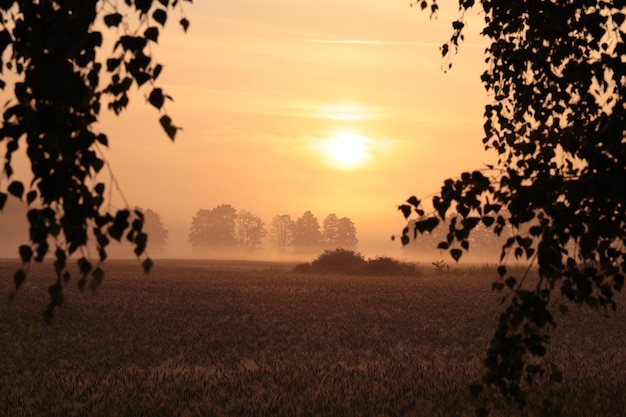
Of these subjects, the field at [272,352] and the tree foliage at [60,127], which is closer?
the tree foliage at [60,127]

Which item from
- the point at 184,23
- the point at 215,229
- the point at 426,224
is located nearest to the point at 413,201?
the point at 426,224

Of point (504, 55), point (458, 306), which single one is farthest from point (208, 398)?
point (458, 306)

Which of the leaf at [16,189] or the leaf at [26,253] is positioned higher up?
the leaf at [16,189]

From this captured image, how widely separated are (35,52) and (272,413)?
653 centimetres

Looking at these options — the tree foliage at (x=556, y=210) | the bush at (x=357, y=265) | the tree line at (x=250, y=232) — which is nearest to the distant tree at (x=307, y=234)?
the tree line at (x=250, y=232)

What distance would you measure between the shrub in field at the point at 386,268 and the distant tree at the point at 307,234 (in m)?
143

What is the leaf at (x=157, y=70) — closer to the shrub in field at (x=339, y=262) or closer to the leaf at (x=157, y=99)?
the leaf at (x=157, y=99)

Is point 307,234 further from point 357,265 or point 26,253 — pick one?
point 26,253

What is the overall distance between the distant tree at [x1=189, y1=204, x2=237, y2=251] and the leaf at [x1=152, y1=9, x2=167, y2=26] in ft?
601

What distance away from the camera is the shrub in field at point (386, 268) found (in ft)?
162

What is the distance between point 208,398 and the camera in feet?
34.9

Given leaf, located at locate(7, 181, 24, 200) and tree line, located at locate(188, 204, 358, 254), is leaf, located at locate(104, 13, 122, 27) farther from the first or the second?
tree line, located at locate(188, 204, 358, 254)

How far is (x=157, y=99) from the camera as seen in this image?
4.60 m

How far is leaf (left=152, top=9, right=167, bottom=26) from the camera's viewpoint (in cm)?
487
